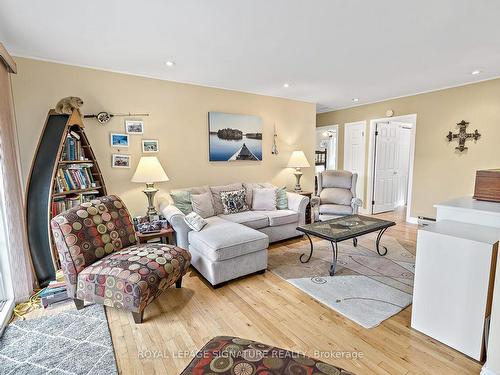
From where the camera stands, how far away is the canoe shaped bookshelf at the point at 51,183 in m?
2.51

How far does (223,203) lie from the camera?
12.3ft

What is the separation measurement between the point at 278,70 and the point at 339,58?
0.76 m

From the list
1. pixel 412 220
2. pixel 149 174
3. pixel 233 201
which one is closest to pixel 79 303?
pixel 149 174

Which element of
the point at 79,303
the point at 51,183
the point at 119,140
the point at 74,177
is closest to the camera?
the point at 79,303

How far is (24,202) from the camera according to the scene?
2502 millimetres

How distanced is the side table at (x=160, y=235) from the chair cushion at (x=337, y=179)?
305 cm

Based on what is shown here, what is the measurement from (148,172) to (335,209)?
9.89 ft

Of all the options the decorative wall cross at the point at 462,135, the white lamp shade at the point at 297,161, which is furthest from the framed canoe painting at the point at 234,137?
the decorative wall cross at the point at 462,135

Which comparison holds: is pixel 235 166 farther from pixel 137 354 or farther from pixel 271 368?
pixel 271 368

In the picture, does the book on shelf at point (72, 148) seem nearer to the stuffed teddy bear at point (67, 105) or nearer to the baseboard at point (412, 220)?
the stuffed teddy bear at point (67, 105)

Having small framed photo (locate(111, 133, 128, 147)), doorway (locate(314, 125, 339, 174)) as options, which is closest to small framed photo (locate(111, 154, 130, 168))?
small framed photo (locate(111, 133, 128, 147))

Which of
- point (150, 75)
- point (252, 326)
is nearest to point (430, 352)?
point (252, 326)

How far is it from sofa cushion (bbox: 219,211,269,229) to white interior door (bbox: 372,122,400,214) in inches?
131

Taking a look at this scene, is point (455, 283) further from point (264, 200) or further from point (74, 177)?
point (74, 177)
